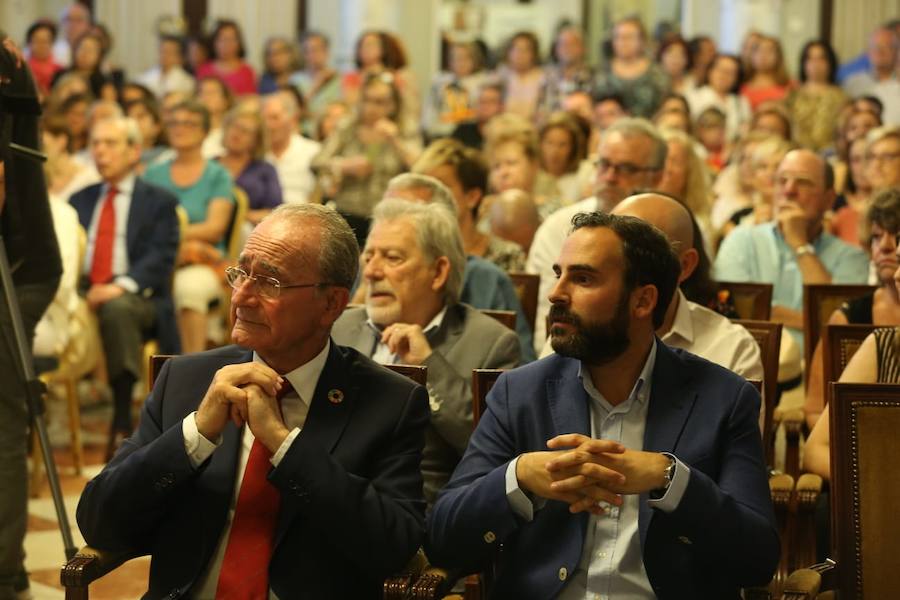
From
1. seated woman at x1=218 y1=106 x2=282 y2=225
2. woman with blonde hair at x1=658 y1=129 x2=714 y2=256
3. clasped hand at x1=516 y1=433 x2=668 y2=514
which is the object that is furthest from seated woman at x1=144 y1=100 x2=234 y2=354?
clasped hand at x1=516 y1=433 x2=668 y2=514

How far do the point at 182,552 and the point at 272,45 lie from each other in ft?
34.0

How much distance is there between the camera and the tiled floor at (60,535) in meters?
4.53

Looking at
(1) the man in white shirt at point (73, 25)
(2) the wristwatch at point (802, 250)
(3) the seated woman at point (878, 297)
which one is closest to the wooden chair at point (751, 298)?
(3) the seated woman at point (878, 297)

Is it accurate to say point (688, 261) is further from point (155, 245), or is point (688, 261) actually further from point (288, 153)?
point (288, 153)

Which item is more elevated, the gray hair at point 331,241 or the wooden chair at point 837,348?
the gray hair at point 331,241

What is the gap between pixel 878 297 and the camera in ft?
14.3

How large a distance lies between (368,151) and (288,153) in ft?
4.49

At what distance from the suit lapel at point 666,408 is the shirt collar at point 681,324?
785 millimetres

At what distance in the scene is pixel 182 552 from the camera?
296cm

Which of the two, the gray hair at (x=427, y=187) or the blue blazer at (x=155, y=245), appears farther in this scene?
the blue blazer at (x=155, y=245)

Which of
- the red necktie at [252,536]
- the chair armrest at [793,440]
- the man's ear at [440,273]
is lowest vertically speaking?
the chair armrest at [793,440]

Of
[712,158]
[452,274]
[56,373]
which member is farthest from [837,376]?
[712,158]

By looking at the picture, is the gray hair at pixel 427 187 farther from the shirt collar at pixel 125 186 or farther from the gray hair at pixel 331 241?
the shirt collar at pixel 125 186

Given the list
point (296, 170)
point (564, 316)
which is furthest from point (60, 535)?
point (296, 170)
